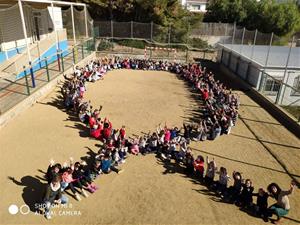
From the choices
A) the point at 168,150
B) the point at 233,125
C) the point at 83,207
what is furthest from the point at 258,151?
the point at 83,207

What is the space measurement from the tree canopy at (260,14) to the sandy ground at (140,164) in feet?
74.5

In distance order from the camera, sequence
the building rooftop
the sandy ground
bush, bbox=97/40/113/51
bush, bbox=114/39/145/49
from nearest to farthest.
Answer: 1. the sandy ground
2. the building rooftop
3. bush, bbox=97/40/113/51
4. bush, bbox=114/39/145/49

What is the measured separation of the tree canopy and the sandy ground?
22.7 m

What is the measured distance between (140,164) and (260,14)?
106ft

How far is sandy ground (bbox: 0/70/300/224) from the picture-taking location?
25.1 feet

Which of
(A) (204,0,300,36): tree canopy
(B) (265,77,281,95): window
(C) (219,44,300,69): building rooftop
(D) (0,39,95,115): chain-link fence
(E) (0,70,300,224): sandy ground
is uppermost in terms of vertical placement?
(A) (204,0,300,36): tree canopy

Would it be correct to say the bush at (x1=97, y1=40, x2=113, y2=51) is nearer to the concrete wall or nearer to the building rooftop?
the concrete wall

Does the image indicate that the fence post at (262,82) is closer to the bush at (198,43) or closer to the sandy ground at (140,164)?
the sandy ground at (140,164)

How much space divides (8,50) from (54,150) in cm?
1001

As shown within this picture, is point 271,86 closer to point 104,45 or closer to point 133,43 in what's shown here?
point 133,43

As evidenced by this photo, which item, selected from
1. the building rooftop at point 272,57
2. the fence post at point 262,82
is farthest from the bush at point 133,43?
the fence post at point 262,82

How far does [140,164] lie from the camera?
32.7ft

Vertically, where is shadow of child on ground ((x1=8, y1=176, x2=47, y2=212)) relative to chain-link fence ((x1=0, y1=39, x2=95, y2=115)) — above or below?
below

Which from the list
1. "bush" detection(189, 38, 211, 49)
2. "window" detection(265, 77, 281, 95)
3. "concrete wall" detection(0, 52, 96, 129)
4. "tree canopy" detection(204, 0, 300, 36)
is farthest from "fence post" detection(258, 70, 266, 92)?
"tree canopy" detection(204, 0, 300, 36)
